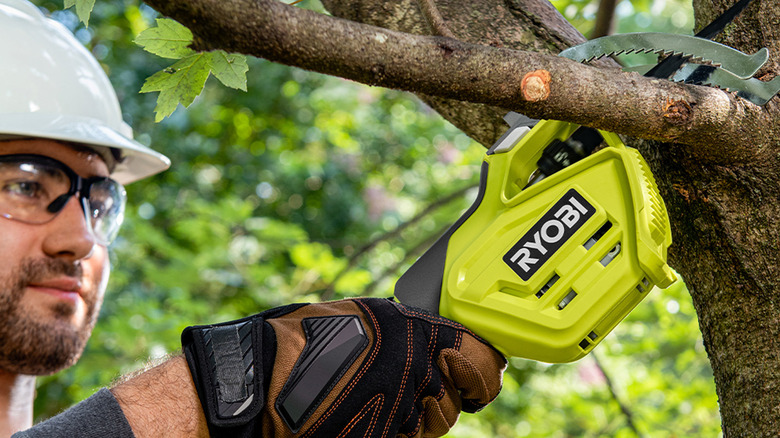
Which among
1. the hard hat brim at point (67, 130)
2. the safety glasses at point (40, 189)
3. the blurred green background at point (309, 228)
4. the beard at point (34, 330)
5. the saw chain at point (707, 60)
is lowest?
the blurred green background at point (309, 228)

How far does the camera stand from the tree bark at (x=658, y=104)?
72cm

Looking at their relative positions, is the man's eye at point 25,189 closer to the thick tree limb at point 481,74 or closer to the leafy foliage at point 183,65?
the leafy foliage at point 183,65

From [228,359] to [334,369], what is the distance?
0.17 metres

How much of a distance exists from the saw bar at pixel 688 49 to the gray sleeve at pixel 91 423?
3.22 ft

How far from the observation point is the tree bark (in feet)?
2.37

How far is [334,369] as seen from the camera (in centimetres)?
103

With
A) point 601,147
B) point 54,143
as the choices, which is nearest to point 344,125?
point 54,143

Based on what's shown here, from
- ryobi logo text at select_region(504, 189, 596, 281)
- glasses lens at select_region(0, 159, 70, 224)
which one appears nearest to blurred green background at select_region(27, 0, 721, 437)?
glasses lens at select_region(0, 159, 70, 224)

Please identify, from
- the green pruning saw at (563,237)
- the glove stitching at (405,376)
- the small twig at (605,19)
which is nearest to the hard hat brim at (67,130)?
the green pruning saw at (563,237)

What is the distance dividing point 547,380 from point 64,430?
3.78m

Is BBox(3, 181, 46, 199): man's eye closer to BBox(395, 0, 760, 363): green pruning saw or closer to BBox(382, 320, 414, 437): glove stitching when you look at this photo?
BBox(395, 0, 760, 363): green pruning saw

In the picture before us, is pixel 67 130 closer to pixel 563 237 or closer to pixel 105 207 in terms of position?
pixel 105 207

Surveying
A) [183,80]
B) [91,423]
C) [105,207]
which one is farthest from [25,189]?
[91,423]

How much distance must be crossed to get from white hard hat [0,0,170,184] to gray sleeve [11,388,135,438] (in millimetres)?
958
